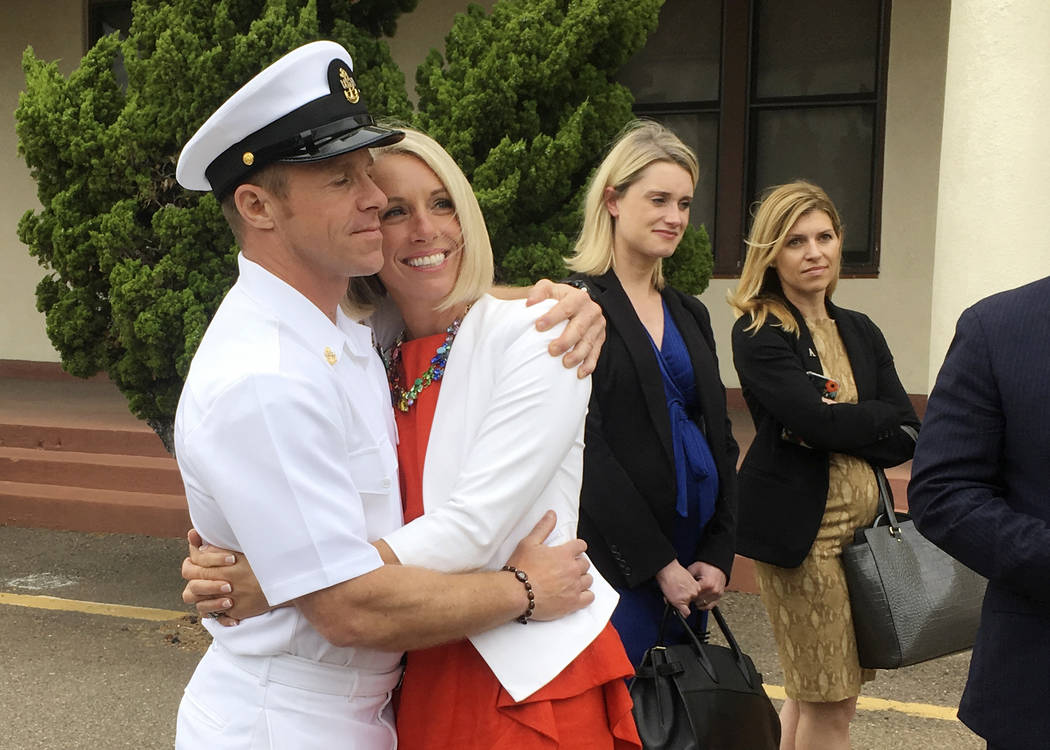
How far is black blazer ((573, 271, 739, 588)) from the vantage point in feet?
9.78

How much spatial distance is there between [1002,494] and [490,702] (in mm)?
1030

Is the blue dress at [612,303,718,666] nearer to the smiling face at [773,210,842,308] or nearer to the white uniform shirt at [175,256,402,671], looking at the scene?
the smiling face at [773,210,842,308]

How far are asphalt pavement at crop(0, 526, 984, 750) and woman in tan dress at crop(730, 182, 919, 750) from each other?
0.98 meters

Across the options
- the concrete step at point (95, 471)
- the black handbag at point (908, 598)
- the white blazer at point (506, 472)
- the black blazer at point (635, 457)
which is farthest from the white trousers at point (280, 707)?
the concrete step at point (95, 471)

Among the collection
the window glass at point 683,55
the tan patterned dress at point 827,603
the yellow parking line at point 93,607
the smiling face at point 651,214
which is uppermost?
the window glass at point 683,55

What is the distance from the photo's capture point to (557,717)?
173 cm

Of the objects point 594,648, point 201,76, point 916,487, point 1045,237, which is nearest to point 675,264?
point 1045,237

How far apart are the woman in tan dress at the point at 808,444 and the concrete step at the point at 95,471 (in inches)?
196

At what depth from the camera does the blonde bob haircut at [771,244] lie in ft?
12.2

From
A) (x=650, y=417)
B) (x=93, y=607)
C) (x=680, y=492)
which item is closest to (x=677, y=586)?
(x=680, y=492)

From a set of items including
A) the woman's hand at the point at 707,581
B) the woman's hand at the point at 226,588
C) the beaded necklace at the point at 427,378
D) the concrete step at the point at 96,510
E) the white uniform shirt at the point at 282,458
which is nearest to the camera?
the white uniform shirt at the point at 282,458

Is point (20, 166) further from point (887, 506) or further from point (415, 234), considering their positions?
point (415, 234)

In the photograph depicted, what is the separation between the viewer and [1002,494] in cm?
204

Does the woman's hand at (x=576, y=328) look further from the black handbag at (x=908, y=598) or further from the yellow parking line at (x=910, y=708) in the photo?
the yellow parking line at (x=910, y=708)
